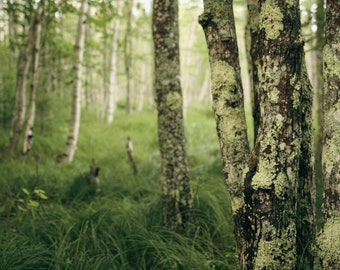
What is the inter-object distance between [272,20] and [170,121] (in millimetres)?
2076

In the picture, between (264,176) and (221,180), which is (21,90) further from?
(264,176)

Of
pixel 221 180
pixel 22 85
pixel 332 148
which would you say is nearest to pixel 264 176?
pixel 332 148

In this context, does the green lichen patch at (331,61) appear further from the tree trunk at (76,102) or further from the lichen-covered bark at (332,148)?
the tree trunk at (76,102)

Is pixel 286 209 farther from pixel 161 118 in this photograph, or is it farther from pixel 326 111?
pixel 161 118

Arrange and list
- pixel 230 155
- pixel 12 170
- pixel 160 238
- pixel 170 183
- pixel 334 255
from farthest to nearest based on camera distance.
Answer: pixel 12 170 → pixel 170 183 → pixel 160 238 → pixel 230 155 → pixel 334 255

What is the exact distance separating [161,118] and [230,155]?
5.60 feet

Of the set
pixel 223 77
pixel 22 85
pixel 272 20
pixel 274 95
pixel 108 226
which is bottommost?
pixel 108 226

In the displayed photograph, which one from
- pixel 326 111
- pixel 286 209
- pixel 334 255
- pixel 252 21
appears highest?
pixel 252 21

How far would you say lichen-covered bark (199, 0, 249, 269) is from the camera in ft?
7.21

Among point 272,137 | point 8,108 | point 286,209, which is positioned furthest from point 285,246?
point 8,108

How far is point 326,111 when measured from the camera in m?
1.89

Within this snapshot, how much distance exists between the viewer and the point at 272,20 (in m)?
1.86

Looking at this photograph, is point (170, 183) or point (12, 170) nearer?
A: point (170, 183)

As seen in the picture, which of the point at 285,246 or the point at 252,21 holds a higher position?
the point at 252,21
